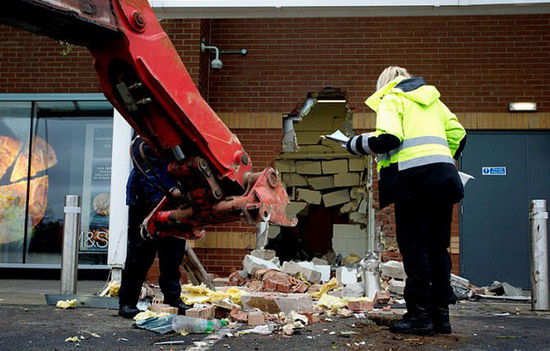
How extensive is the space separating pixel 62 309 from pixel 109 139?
4.57 meters

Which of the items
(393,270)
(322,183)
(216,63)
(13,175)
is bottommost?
(393,270)

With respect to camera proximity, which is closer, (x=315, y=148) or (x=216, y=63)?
(x=216, y=63)

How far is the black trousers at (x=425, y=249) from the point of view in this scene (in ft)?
14.5

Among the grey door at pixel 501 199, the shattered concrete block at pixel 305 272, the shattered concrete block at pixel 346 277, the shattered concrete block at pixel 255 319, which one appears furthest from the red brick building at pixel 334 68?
the shattered concrete block at pixel 255 319

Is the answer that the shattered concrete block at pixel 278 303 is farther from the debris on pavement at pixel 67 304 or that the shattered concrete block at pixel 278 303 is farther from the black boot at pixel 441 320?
the debris on pavement at pixel 67 304

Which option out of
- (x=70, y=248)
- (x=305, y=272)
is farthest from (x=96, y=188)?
(x=305, y=272)

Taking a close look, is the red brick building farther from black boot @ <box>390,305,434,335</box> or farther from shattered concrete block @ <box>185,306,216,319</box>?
black boot @ <box>390,305,434,335</box>

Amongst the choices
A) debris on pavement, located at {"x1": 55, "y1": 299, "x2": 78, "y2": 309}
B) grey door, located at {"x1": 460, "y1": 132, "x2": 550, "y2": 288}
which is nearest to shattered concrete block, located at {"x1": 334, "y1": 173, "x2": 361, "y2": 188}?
grey door, located at {"x1": 460, "y1": 132, "x2": 550, "y2": 288}

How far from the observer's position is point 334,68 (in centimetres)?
954

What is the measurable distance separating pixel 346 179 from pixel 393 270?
11.7 feet

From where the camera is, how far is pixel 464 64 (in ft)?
30.8

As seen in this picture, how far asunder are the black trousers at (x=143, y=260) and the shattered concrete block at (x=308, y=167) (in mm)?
6475

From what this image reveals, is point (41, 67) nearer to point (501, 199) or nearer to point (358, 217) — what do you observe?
point (358, 217)

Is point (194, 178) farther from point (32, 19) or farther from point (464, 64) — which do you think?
point (464, 64)
